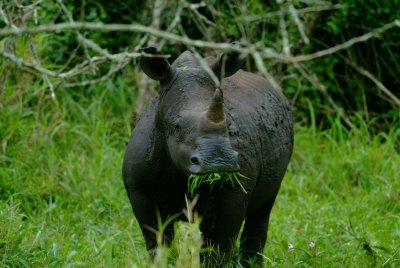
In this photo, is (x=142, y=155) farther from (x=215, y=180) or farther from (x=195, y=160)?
(x=195, y=160)

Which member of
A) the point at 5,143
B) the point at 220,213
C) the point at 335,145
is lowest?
the point at 335,145

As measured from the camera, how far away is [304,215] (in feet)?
23.5

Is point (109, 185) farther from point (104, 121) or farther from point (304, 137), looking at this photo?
point (304, 137)

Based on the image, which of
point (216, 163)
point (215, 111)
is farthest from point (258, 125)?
point (216, 163)

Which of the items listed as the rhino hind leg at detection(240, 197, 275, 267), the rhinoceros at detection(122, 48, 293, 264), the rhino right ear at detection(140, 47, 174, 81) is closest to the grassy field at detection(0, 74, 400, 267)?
the rhino hind leg at detection(240, 197, 275, 267)

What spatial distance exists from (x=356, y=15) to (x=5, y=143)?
15.8 feet

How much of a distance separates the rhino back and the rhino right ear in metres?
0.42

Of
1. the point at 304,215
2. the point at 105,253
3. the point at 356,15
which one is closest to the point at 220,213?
the point at 105,253

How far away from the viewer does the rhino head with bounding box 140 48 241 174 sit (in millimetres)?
4367

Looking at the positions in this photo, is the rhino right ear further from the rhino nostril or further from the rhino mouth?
the rhino nostril

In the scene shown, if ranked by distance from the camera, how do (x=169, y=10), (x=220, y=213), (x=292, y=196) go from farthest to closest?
(x=169, y=10) → (x=292, y=196) → (x=220, y=213)

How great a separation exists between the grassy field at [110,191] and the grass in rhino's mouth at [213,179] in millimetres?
420

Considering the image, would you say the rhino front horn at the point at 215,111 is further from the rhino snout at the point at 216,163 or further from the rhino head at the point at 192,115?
the rhino snout at the point at 216,163

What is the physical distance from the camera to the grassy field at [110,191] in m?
5.59
